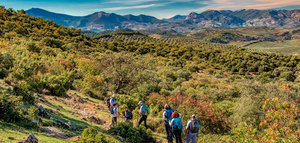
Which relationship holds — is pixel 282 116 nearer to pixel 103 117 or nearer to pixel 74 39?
pixel 103 117

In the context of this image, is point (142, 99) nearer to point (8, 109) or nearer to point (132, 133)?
point (132, 133)

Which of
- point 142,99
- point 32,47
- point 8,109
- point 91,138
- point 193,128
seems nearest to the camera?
point 91,138

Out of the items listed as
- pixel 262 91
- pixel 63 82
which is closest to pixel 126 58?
pixel 63 82

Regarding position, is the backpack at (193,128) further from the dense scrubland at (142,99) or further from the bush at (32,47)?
the bush at (32,47)

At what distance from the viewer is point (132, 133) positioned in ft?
26.2

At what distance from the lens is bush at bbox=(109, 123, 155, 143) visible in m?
7.85

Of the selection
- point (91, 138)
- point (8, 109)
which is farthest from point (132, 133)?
point (8, 109)

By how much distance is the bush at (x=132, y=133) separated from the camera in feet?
25.7

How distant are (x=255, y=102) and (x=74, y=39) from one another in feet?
188

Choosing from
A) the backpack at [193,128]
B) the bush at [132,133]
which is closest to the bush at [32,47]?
the bush at [132,133]

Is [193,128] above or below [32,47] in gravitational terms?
below

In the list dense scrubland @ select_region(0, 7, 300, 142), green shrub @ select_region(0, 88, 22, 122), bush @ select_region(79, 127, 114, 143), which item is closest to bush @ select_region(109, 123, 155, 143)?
dense scrubland @ select_region(0, 7, 300, 142)

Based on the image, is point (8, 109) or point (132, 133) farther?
point (132, 133)

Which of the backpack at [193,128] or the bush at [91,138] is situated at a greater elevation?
the bush at [91,138]
